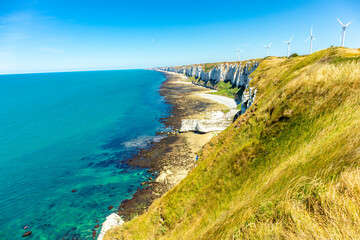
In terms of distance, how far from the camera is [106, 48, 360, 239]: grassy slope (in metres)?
5.71

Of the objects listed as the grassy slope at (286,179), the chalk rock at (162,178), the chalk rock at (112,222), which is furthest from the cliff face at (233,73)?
the chalk rock at (112,222)

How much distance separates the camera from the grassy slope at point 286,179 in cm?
571

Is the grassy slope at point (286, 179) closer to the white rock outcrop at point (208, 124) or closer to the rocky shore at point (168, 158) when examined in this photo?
the rocky shore at point (168, 158)

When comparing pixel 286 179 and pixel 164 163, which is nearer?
pixel 286 179

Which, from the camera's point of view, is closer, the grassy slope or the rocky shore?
the grassy slope

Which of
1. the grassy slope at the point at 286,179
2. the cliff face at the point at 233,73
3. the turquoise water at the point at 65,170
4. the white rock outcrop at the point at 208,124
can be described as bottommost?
the turquoise water at the point at 65,170

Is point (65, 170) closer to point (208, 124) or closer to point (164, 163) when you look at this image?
point (164, 163)

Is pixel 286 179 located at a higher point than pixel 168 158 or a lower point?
higher

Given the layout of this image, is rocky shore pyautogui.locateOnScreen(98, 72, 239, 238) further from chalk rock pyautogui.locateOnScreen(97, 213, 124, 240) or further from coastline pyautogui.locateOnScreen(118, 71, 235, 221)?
chalk rock pyautogui.locateOnScreen(97, 213, 124, 240)

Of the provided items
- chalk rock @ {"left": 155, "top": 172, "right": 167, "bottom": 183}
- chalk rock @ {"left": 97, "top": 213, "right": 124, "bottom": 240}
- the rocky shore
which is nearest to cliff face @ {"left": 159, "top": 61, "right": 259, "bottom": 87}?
the rocky shore

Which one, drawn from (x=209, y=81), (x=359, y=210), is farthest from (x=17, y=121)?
(x=209, y=81)

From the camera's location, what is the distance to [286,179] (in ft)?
29.3

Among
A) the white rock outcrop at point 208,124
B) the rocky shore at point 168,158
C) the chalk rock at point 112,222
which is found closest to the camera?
the chalk rock at point 112,222

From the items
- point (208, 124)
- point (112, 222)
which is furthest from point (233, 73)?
point (112, 222)
